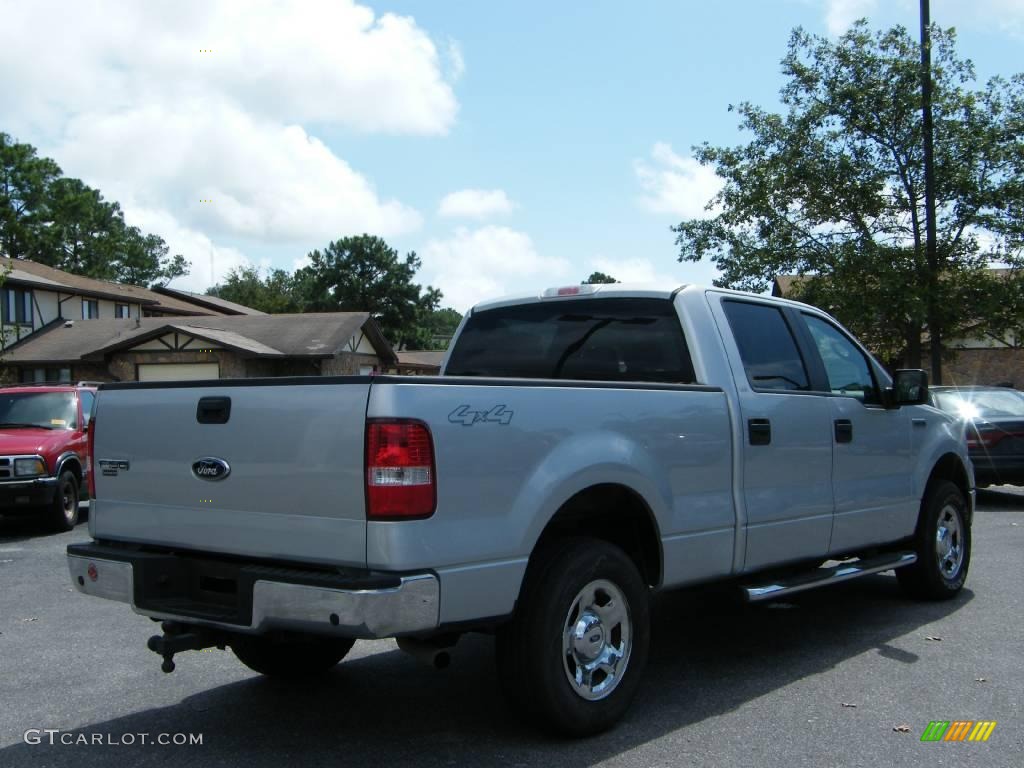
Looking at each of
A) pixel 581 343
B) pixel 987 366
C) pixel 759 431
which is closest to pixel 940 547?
pixel 759 431

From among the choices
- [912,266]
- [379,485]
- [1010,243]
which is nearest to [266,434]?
[379,485]

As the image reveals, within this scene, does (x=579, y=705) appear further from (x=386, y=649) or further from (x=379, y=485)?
(x=386, y=649)

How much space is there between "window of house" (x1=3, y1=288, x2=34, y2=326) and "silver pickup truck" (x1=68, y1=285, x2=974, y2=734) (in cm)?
4104

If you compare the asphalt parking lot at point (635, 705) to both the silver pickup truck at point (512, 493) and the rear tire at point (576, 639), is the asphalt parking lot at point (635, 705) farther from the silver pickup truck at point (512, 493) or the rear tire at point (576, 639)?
the silver pickup truck at point (512, 493)

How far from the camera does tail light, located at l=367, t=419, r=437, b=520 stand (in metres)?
3.66

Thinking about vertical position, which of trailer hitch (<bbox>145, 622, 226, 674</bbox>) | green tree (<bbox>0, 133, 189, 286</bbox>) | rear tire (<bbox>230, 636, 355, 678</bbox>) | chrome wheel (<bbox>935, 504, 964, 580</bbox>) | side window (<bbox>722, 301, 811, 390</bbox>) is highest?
green tree (<bbox>0, 133, 189, 286</bbox>)

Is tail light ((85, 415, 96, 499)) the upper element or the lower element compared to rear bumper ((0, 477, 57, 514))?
upper

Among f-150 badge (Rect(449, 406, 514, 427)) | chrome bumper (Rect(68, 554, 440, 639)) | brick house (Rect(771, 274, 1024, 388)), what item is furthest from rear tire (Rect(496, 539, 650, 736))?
brick house (Rect(771, 274, 1024, 388))

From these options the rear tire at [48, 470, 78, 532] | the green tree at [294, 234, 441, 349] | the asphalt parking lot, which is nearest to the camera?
the asphalt parking lot

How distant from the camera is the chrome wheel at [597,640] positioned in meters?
4.27

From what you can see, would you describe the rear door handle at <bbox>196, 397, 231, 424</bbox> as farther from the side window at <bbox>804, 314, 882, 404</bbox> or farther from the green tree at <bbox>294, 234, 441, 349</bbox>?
the green tree at <bbox>294, 234, 441, 349</bbox>

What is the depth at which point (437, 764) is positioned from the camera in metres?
4.06

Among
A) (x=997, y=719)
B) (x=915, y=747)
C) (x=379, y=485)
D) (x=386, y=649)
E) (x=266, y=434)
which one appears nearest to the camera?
(x=379, y=485)

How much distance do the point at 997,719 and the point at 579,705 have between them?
6.50 feet
